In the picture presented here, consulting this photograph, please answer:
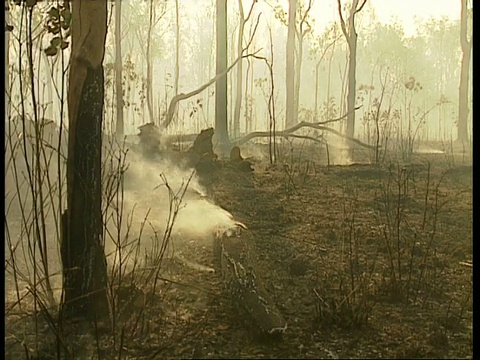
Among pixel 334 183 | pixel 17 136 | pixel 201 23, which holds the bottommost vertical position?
pixel 334 183

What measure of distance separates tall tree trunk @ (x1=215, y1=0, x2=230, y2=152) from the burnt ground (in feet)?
0.42

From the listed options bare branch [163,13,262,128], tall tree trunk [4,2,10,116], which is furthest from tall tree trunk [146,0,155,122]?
tall tree trunk [4,2,10,116]

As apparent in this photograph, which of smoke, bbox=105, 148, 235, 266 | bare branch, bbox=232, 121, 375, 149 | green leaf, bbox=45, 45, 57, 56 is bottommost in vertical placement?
smoke, bbox=105, 148, 235, 266

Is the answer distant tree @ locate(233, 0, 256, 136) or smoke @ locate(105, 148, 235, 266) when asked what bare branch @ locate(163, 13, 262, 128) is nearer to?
distant tree @ locate(233, 0, 256, 136)

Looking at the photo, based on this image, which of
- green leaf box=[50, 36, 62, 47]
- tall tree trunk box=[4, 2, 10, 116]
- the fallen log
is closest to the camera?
the fallen log

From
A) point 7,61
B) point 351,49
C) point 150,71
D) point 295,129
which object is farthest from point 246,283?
point 7,61

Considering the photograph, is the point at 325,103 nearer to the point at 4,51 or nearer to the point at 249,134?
the point at 249,134

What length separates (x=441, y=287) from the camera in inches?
65.1

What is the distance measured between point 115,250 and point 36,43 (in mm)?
666

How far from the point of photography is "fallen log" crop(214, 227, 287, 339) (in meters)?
1.51

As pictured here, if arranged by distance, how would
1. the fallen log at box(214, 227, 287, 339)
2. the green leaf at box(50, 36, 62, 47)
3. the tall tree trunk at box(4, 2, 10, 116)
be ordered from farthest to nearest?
the tall tree trunk at box(4, 2, 10, 116)
the green leaf at box(50, 36, 62, 47)
the fallen log at box(214, 227, 287, 339)

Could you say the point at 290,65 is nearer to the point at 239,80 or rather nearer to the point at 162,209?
the point at 239,80

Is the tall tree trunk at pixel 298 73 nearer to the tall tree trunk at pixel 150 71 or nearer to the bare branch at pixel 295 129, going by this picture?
the bare branch at pixel 295 129

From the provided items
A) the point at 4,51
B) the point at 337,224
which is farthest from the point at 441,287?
the point at 4,51
